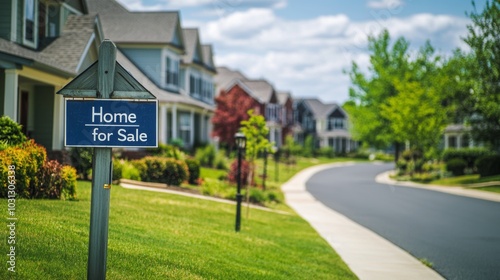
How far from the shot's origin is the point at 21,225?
7953 millimetres

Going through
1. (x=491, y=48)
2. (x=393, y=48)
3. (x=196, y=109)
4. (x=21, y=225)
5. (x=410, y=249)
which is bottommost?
(x=410, y=249)

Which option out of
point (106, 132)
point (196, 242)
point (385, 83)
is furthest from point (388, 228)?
point (385, 83)

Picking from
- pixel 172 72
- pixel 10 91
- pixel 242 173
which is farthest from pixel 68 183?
pixel 172 72

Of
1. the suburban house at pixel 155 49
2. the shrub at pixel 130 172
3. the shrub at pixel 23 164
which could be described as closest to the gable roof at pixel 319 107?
the suburban house at pixel 155 49

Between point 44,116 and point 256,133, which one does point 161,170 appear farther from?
point 44,116

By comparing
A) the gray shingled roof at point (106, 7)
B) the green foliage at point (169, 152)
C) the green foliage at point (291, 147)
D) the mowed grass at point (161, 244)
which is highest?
the gray shingled roof at point (106, 7)

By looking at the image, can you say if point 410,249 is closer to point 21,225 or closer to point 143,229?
point 143,229

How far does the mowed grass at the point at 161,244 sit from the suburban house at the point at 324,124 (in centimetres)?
8229

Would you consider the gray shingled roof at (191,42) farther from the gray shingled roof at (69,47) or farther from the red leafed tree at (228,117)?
the gray shingled roof at (69,47)

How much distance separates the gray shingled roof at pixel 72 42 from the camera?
19.3 meters

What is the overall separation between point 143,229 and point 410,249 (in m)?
6.78

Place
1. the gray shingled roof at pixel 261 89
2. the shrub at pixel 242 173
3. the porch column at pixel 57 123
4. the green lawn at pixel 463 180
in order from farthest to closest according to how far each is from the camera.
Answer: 1. the gray shingled roof at pixel 261 89
2. the green lawn at pixel 463 180
3. the shrub at pixel 242 173
4. the porch column at pixel 57 123

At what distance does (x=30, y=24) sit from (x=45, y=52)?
0.99m

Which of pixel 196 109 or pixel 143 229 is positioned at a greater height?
pixel 196 109
